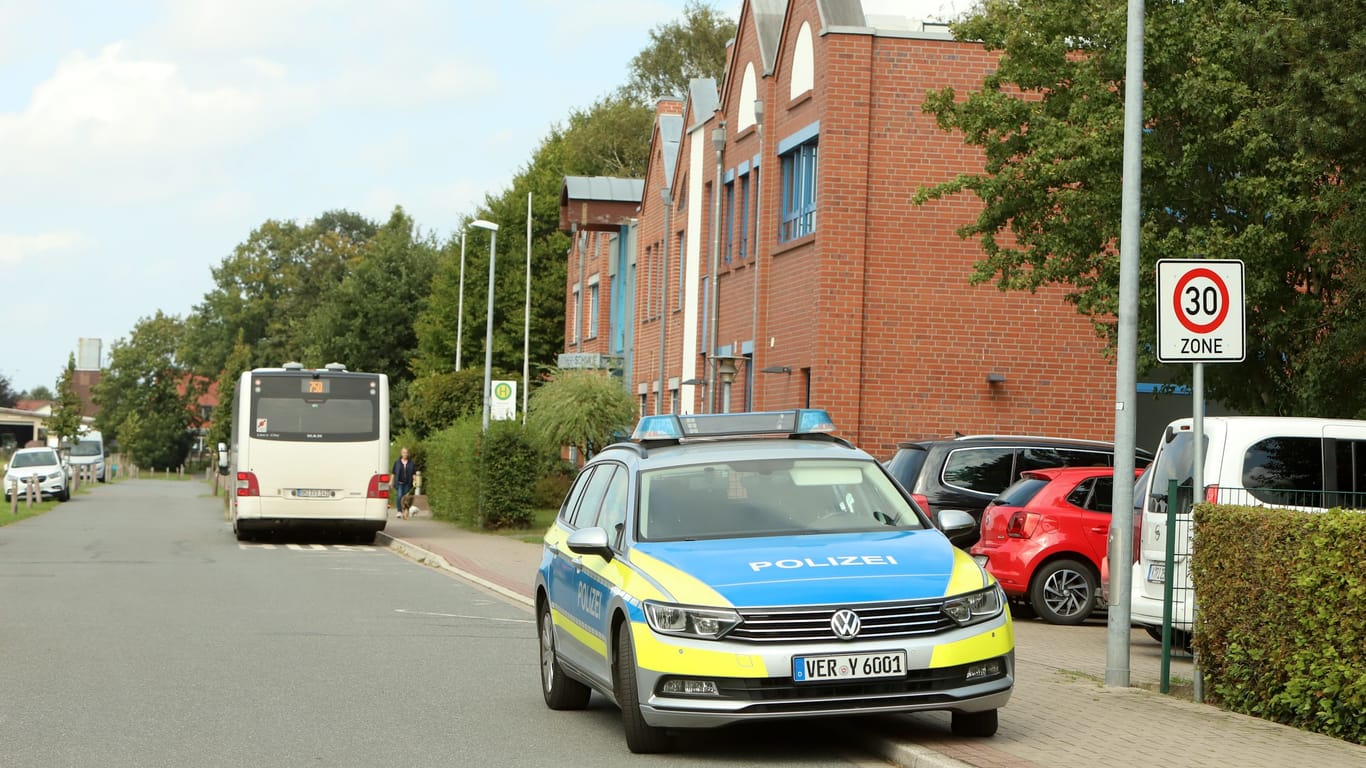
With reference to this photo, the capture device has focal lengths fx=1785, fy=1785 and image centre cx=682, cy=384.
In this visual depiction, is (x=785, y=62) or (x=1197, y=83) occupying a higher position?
(x=785, y=62)

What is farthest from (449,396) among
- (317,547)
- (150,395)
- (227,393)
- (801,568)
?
(150,395)

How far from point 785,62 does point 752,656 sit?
23.5 m

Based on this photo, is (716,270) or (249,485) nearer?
(249,485)

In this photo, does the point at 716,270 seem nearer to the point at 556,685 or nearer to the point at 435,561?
the point at 435,561

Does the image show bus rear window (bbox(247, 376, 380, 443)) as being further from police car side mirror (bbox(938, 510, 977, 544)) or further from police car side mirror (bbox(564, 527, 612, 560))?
police car side mirror (bbox(938, 510, 977, 544))

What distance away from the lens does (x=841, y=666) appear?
8328 millimetres

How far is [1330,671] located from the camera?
9141mm

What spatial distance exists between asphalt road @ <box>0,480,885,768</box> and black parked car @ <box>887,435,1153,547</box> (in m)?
4.36

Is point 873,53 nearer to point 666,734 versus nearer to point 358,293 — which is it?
point 666,734

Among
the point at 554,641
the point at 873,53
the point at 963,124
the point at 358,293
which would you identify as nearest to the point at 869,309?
the point at 873,53

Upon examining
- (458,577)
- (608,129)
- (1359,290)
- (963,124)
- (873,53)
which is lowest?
(458,577)

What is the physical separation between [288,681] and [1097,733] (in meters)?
5.47

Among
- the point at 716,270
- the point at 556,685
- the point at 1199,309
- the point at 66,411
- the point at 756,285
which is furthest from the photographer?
the point at 66,411

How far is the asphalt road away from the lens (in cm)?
899
